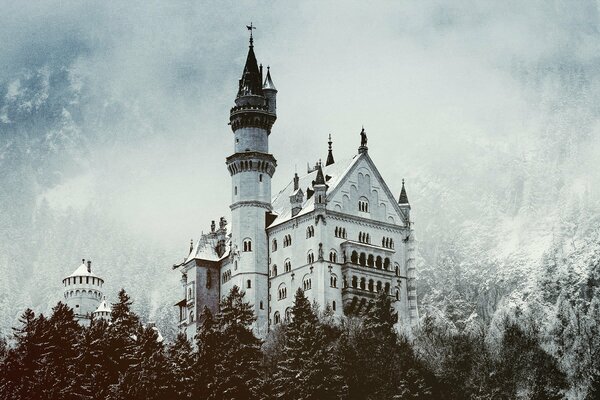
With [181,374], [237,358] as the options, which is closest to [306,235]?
[237,358]

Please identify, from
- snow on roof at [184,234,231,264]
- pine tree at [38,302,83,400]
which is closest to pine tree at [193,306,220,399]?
pine tree at [38,302,83,400]

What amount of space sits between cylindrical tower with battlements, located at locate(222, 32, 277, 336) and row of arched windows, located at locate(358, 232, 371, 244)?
29.3 ft

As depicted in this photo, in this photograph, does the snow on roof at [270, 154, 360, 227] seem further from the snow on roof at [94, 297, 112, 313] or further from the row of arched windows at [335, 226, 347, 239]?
the snow on roof at [94, 297, 112, 313]

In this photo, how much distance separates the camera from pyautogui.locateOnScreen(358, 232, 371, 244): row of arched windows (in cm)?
12512

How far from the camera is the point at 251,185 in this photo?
5064 inches

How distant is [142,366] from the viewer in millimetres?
92938

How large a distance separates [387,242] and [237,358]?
33245 millimetres

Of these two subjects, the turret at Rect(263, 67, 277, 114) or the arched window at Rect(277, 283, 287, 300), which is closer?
the arched window at Rect(277, 283, 287, 300)

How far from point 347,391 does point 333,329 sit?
14.0 metres

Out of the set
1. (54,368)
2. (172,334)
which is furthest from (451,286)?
(54,368)

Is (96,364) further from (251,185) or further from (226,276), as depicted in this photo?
(226,276)

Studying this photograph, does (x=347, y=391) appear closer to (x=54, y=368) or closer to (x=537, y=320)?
(x=54, y=368)

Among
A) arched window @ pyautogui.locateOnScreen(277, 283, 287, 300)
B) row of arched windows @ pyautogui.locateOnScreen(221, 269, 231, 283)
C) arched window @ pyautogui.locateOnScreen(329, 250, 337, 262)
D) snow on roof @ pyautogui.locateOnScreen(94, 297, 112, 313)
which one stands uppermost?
snow on roof @ pyautogui.locateOnScreen(94, 297, 112, 313)

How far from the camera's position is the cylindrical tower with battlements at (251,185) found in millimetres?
127062
